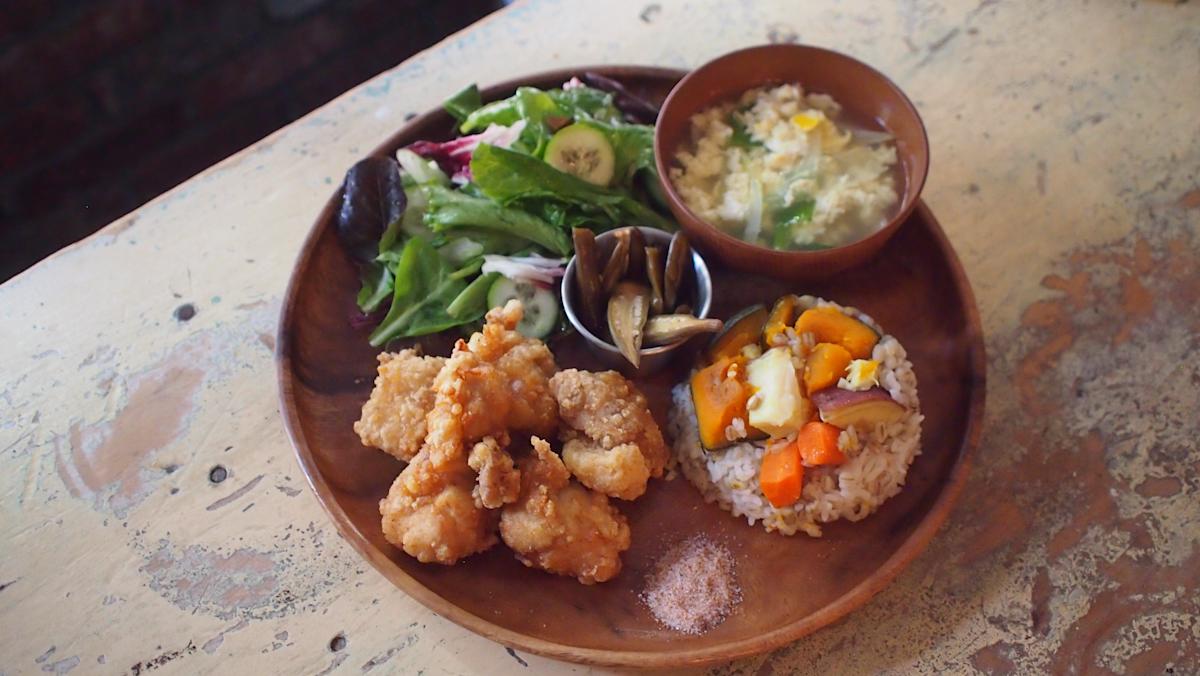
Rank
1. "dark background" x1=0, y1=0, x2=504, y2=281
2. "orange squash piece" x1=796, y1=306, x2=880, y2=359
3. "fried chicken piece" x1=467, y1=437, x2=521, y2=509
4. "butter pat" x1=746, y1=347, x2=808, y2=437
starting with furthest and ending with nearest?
"dark background" x1=0, y1=0, x2=504, y2=281 → "orange squash piece" x1=796, y1=306, x2=880, y2=359 → "butter pat" x1=746, y1=347, x2=808, y2=437 → "fried chicken piece" x1=467, y1=437, x2=521, y2=509

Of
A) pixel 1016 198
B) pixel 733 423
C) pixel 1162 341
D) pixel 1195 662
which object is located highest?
pixel 733 423

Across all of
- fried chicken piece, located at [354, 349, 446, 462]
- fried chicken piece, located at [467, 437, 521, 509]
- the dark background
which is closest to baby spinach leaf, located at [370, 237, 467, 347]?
fried chicken piece, located at [354, 349, 446, 462]

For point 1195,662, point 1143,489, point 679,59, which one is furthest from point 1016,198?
point 1195,662

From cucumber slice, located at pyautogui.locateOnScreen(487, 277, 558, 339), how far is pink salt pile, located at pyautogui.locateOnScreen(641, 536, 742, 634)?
78 centimetres

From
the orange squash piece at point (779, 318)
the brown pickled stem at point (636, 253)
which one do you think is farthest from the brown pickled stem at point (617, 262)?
the orange squash piece at point (779, 318)

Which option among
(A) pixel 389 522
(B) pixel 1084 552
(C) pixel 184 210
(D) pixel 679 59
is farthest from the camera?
(D) pixel 679 59

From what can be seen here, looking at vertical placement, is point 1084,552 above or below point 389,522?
below

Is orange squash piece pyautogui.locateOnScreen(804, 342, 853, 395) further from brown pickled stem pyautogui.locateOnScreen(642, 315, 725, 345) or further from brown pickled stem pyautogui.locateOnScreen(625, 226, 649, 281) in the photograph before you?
brown pickled stem pyautogui.locateOnScreen(625, 226, 649, 281)

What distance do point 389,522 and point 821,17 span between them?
2.64 meters

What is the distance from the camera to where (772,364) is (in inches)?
94.8

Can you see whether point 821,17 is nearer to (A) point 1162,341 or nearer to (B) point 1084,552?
(A) point 1162,341

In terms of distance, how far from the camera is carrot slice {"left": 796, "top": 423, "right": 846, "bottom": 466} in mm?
2336

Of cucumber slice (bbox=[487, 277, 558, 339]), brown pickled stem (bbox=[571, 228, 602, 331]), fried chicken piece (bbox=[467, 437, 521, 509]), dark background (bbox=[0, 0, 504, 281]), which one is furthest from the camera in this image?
dark background (bbox=[0, 0, 504, 281])

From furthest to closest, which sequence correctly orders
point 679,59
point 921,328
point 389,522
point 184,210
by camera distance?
point 679,59 → point 184,210 → point 921,328 → point 389,522
